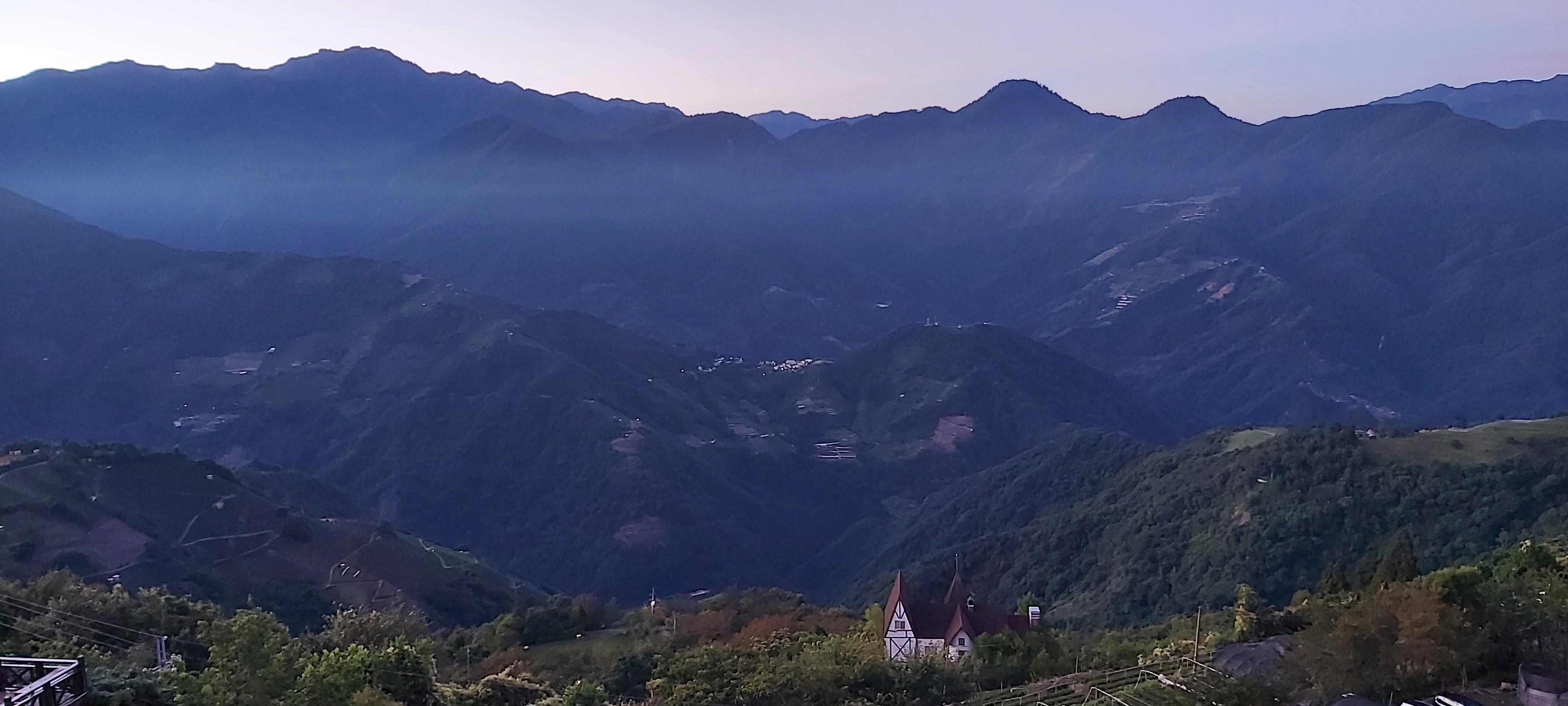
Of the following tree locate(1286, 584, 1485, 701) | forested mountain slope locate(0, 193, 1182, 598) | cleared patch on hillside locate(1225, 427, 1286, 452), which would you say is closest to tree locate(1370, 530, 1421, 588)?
tree locate(1286, 584, 1485, 701)

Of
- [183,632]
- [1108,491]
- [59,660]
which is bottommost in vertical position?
[1108,491]

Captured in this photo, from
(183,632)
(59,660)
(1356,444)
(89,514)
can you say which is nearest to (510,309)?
(89,514)

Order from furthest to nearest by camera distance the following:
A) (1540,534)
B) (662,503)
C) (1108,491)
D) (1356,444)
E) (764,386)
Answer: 1. (764,386)
2. (662,503)
3. (1108,491)
4. (1356,444)
5. (1540,534)

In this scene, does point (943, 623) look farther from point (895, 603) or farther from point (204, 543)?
point (204, 543)

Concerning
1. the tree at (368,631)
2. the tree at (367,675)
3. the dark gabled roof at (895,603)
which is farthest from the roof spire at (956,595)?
the tree at (367,675)

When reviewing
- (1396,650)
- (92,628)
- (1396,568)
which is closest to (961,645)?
(1396,568)

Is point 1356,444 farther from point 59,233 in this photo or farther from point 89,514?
point 59,233
